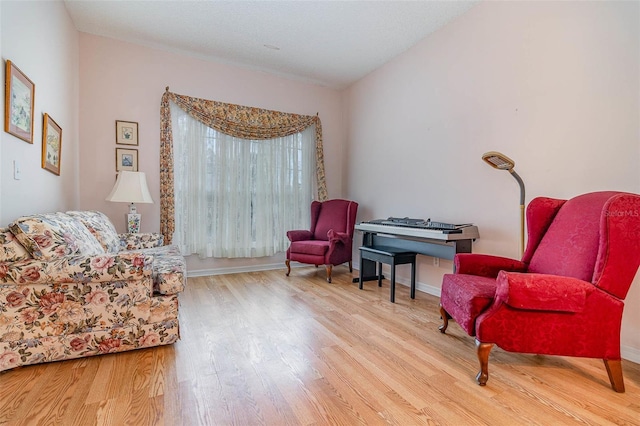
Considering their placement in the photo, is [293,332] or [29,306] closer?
[29,306]

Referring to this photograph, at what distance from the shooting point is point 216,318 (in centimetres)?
255

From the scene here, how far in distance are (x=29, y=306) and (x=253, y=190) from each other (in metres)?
2.81

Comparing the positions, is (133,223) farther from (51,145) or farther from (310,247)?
(310,247)

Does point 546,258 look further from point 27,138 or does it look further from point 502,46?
point 27,138

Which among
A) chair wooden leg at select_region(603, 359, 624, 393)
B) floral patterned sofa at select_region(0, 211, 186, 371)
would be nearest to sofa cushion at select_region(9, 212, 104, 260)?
floral patterned sofa at select_region(0, 211, 186, 371)

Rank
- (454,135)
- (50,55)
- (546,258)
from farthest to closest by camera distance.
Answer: (454,135), (50,55), (546,258)

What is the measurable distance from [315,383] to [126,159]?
134 inches

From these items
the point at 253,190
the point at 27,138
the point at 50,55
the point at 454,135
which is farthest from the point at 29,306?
the point at 454,135

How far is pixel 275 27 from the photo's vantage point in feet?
10.7

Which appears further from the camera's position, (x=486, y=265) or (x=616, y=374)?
(x=486, y=265)

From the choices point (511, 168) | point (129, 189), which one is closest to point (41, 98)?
point (129, 189)

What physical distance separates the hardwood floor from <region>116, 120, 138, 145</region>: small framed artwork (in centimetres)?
241

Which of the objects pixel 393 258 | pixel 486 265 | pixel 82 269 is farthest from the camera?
pixel 393 258

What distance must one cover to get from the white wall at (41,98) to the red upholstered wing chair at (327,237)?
2.46m
